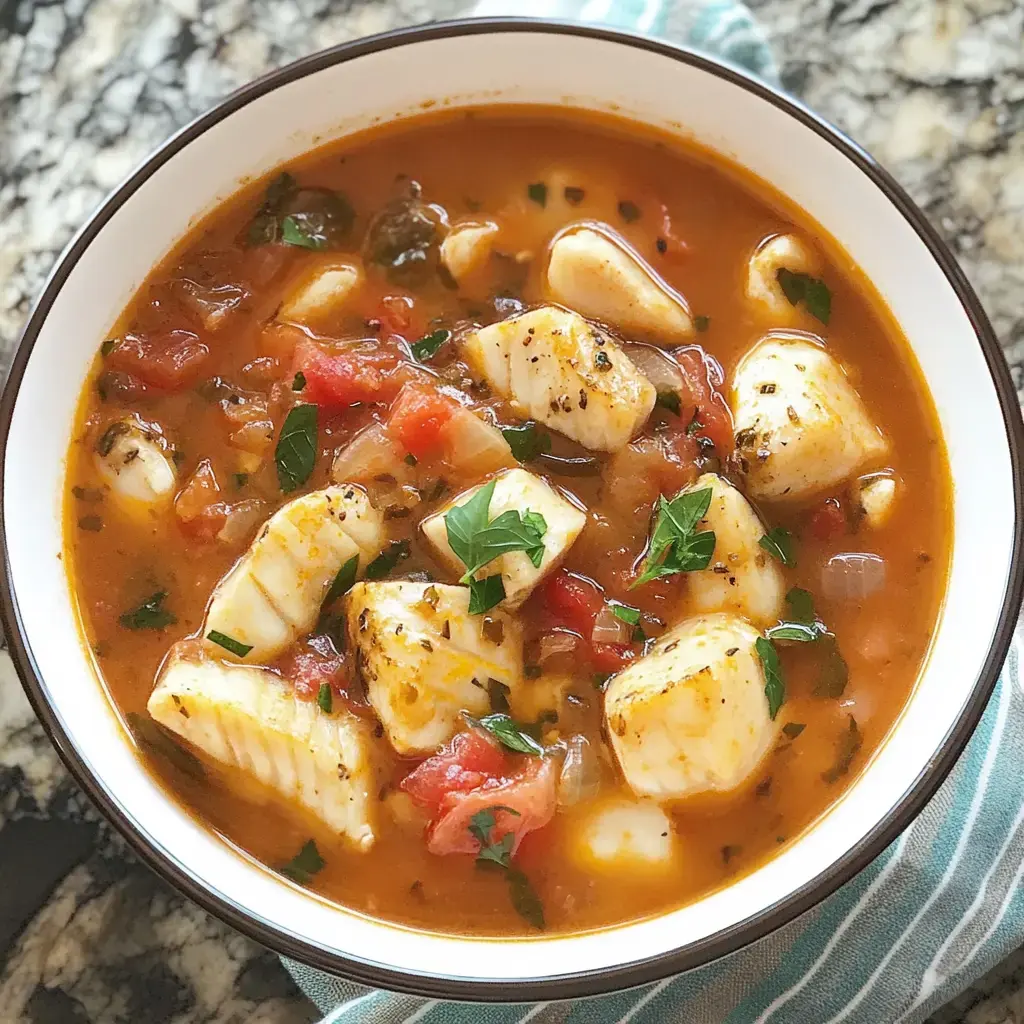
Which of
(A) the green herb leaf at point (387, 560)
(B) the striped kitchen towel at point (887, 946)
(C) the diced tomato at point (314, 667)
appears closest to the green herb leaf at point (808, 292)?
(B) the striped kitchen towel at point (887, 946)

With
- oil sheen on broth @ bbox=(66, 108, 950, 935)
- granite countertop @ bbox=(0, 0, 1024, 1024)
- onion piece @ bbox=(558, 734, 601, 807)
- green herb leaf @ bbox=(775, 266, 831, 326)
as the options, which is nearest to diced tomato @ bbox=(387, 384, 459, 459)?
oil sheen on broth @ bbox=(66, 108, 950, 935)

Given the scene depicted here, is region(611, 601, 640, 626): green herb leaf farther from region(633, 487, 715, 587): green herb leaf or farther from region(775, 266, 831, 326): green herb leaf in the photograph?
region(775, 266, 831, 326): green herb leaf

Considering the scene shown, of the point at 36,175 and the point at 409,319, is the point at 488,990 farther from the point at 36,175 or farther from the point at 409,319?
the point at 36,175

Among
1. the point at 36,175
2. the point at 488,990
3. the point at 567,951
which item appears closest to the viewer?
the point at 488,990

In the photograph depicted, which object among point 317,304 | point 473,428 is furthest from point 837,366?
point 317,304

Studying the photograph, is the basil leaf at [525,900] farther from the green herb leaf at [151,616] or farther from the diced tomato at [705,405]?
the diced tomato at [705,405]

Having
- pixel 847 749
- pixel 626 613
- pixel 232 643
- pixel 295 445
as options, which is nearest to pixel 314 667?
pixel 232 643
